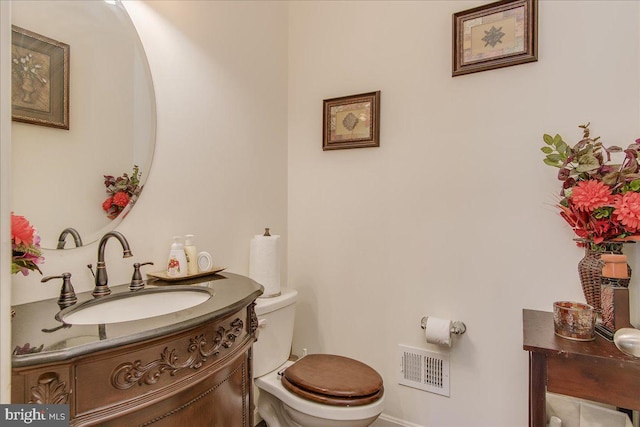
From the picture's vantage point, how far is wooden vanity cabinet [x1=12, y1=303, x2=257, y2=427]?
69 centimetres

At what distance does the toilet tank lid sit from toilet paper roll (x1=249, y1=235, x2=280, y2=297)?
4cm

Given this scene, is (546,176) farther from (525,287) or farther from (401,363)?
(401,363)

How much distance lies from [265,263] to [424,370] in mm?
959

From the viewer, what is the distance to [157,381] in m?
0.83

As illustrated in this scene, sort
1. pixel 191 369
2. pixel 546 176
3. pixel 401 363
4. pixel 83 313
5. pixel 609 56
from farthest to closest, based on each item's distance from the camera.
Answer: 1. pixel 401 363
2. pixel 546 176
3. pixel 609 56
4. pixel 83 313
5. pixel 191 369

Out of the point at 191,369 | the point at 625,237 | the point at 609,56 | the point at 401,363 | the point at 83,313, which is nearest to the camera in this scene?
the point at 191,369

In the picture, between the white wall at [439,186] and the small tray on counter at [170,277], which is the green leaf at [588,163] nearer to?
the white wall at [439,186]

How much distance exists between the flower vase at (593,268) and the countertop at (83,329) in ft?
4.05

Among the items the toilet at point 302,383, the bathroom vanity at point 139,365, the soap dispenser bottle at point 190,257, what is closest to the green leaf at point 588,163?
the toilet at point 302,383

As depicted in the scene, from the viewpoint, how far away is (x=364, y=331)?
6.48 feet

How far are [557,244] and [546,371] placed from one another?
63 centimetres

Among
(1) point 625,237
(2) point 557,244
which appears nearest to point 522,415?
(2) point 557,244

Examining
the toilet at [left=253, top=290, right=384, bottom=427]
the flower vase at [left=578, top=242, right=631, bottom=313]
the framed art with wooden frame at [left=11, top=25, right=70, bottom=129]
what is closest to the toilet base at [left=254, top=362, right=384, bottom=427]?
the toilet at [left=253, top=290, right=384, bottom=427]

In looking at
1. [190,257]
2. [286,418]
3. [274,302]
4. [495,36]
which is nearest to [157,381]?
[190,257]
